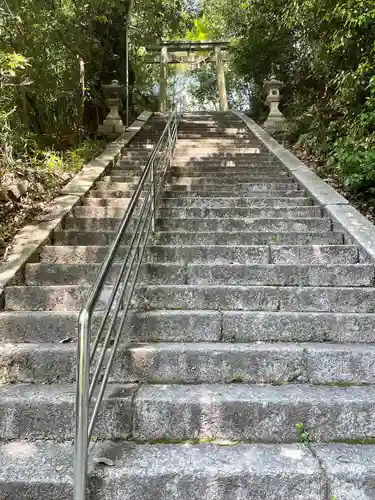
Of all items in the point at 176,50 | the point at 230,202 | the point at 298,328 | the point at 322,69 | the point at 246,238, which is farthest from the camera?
the point at 176,50

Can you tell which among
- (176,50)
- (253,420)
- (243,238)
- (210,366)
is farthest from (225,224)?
(176,50)

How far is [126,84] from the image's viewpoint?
8961 millimetres

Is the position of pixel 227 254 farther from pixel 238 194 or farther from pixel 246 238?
pixel 238 194

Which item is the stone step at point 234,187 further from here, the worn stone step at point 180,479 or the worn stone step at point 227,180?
the worn stone step at point 180,479

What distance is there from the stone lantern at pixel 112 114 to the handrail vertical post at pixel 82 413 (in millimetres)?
7372

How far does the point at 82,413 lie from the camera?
149cm

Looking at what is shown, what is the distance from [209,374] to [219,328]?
0.36 m

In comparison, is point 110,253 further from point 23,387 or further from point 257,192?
point 257,192

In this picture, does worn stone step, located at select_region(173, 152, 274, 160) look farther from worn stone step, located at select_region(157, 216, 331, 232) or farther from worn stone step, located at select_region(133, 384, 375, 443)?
worn stone step, located at select_region(133, 384, 375, 443)

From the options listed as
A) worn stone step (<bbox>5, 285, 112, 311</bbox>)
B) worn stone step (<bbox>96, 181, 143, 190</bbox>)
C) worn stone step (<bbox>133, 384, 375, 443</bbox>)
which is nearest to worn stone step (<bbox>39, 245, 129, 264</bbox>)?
worn stone step (<bbox>5, 285, 112, 311</bbox>)

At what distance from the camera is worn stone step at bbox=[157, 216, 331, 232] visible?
3953mm

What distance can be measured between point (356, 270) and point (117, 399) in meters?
2.05

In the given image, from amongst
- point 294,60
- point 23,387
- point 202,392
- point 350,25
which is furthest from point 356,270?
point 294,60

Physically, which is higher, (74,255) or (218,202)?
(218,202)
